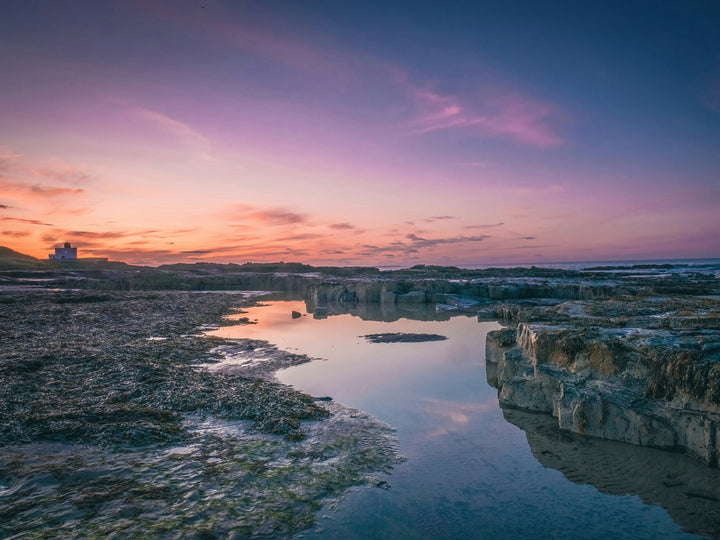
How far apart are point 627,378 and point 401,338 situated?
12.2 metres

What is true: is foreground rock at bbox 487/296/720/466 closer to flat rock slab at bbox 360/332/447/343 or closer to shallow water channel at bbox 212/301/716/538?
shallow water channel at bbox 212/301/716/538

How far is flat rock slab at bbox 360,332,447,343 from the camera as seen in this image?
19344 mm

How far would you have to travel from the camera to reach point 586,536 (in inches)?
213

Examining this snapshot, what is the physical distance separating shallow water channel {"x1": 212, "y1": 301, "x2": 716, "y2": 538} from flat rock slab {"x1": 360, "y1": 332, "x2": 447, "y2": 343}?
251 inches

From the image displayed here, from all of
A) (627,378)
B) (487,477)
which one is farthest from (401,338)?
(487,477)

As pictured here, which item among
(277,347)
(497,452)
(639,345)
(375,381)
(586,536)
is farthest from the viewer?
(277,347)

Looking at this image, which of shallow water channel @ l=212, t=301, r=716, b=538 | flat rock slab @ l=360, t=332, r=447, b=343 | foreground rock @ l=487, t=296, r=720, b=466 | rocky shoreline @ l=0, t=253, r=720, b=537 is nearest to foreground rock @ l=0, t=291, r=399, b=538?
rocky shoreline @ l=0, t=253, r=720, b=537

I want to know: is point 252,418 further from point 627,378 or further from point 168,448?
point 627,378

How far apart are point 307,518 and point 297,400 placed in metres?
4.90

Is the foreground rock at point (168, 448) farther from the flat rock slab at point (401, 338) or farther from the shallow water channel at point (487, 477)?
the flat rock slab at point (401, 338)

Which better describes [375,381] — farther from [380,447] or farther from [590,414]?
[590,414]

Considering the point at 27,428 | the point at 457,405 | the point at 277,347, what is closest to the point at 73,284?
the point at 277,347

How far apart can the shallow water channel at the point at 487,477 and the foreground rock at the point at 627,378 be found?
414mm

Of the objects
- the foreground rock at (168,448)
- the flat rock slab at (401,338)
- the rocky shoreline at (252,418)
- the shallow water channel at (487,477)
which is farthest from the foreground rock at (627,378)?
the flat rock slab at (401,338)
